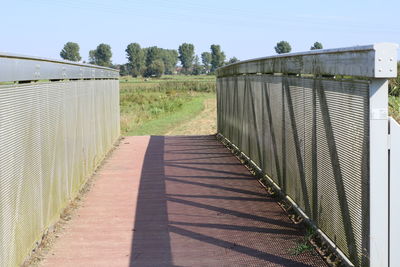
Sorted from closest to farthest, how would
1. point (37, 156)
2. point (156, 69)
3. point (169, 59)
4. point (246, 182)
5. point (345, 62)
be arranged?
point (345, 62) → point (37, 156) → point (246, 182) → point (156, 69) → point (169, 59)

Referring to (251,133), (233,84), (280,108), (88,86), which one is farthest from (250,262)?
(233,84)

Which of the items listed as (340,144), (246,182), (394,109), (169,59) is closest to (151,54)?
(169,59)

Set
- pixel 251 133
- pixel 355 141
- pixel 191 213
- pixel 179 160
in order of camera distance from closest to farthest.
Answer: pixel 355 141 < pixel 191 213 < pixel 251 133 < pixel 179 160

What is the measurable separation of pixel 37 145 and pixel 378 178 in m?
3.66

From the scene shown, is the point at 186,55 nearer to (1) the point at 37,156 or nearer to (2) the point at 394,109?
(2) the point at 394,109

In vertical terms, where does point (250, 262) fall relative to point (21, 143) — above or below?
below

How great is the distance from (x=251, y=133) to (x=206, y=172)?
3.66ft

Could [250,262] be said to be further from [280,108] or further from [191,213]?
[280,108]

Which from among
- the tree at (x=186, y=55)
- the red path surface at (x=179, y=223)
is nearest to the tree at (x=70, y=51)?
the tree at (x=186, y=55)

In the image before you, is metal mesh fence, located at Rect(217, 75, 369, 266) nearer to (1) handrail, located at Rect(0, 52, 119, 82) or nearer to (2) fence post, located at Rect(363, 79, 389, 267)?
(2) fence post, located at Rect(363, 79, 389, 267)

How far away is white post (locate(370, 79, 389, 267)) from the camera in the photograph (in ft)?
15.3

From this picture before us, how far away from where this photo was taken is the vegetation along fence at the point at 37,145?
5348mm

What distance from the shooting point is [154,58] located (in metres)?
176

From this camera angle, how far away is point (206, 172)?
11.9m
